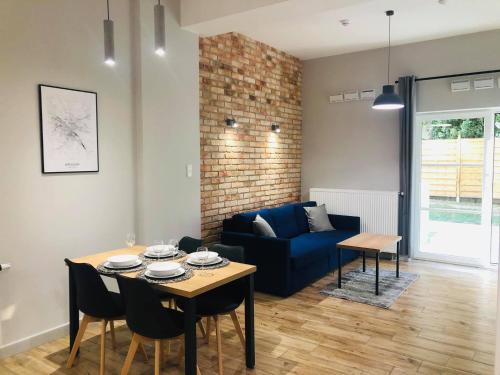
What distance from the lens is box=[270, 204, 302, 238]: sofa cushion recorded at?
17.5ft

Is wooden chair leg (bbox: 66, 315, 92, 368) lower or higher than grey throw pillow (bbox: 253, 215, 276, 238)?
lower

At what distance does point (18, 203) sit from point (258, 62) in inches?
143

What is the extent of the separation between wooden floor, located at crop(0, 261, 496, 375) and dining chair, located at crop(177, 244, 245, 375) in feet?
0.75

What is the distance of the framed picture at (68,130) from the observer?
324cm

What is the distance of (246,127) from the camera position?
5.46m

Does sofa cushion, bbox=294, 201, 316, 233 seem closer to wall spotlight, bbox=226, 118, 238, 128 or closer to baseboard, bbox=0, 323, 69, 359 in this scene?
wall spotlight, bbox=226, 118, 238, 128

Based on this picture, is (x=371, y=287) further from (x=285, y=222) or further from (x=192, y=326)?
(x=192, y=326)

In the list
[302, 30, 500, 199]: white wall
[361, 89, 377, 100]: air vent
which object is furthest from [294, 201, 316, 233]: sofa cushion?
[361, 89, 377, 100]: air vent

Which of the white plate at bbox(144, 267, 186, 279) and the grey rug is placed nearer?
the white plate at bbox(144, 267, 186, 279)

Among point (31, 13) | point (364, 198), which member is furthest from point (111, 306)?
point (364, 198)

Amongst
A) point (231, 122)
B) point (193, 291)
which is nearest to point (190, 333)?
point (193, 291)

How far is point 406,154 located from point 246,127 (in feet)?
7.57

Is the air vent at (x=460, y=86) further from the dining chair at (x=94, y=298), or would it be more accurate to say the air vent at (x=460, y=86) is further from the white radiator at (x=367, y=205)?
the dining chair at (x=94, y=298)

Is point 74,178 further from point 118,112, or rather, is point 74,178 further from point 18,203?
point 118,112
